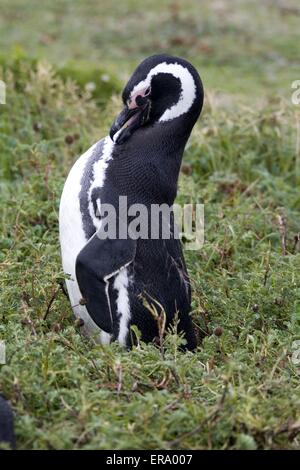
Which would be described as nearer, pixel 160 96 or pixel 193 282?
pixel 160 96

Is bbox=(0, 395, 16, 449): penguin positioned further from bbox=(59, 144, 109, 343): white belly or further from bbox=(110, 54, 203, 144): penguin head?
bbox=(110, 54, 203, 144): penguin head

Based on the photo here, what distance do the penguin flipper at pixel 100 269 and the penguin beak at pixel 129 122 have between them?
1.43 feet

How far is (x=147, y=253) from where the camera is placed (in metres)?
3.92

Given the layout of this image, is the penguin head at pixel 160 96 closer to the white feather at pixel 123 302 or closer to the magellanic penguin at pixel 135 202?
the magellanic penguin at pixel 135 202

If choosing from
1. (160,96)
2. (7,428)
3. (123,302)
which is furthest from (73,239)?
(7,428)

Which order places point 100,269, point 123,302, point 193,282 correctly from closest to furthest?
point 100,269, point 123,302, point 193,282

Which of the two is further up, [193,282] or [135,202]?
[135,202]

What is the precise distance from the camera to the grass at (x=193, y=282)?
308cm

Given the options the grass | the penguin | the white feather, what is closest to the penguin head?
the white feather

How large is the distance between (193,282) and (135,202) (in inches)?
25.3

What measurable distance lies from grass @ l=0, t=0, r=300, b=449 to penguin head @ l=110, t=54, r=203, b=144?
71 centimetres

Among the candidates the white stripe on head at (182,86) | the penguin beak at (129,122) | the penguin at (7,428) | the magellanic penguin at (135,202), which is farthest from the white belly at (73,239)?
the penguin at (7,428)

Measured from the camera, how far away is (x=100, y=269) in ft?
12.5

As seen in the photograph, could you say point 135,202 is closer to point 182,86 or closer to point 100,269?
point 100,269
